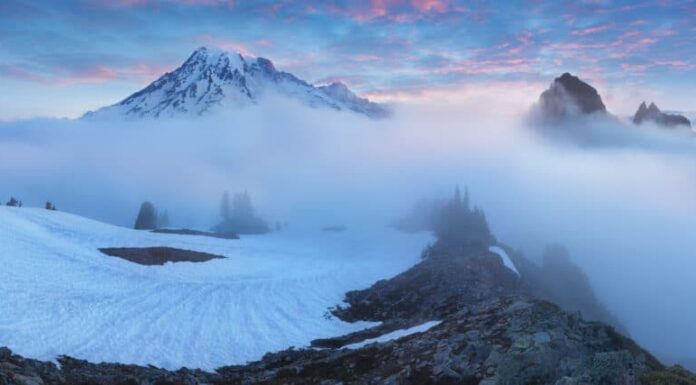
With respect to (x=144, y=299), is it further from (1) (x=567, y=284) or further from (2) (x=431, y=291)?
(1) (x=567, y=284)

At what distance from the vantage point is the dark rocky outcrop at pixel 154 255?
234 ft

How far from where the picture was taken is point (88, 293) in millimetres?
53125

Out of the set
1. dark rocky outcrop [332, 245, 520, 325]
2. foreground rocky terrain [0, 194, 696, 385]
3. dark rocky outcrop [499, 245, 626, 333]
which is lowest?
dark rocky outcrop [499, 245, 626, 333]

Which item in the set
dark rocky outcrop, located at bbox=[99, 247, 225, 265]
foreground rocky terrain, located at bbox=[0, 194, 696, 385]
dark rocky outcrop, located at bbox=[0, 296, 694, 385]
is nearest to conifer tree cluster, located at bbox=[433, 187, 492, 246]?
dark rocky outcrop, located at bbox=[99, 247, 225, 265]

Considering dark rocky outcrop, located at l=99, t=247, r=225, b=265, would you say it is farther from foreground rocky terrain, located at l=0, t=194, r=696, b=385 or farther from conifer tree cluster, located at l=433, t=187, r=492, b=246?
conifer tree cluster, located at l=433, t=187, r=492, b=246

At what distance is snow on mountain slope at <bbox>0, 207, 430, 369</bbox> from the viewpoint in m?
42.8

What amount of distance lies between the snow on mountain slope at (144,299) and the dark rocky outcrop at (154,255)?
1.78 metres

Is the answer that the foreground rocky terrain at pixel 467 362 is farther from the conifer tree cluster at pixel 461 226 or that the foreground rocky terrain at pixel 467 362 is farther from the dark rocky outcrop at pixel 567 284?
the dark rocky outcrop at pixel 567 284

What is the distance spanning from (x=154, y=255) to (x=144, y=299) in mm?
19311

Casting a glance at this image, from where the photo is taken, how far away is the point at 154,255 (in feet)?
248

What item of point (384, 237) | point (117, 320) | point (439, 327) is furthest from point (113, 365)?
point (384, 237)

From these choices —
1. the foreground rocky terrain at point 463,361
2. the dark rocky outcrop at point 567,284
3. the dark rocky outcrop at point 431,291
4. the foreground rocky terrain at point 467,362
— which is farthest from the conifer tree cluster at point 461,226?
the foreground rocky terrain at point 467,362

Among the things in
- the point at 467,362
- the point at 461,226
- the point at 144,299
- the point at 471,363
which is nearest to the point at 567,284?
the point at 461,226

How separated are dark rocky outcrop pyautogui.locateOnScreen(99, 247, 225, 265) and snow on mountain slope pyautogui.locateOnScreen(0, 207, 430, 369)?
1784mm
